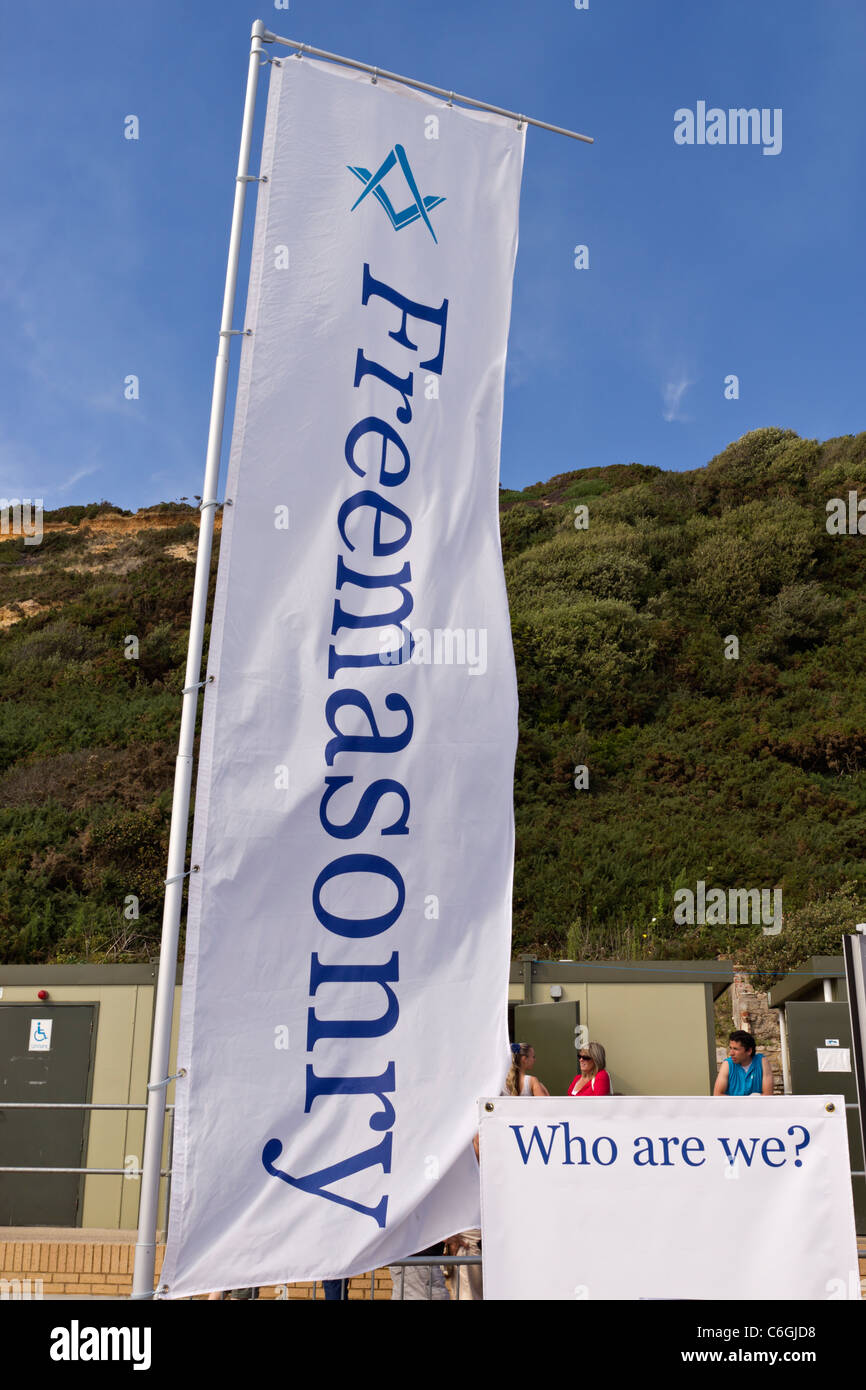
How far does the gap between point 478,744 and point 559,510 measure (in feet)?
135

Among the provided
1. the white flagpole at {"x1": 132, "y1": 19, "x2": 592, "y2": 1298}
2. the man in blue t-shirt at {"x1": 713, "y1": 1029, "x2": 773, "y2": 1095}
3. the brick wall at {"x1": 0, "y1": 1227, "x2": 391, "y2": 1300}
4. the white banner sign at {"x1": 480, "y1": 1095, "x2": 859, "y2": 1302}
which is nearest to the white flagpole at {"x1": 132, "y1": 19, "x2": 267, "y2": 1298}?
the white flagpole at {"x1": 132, "y1": 19, "x2": 592, "y2": 1298}

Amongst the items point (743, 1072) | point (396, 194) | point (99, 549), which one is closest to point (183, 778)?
point (396, 194)

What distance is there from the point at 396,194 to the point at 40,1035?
7672 mm

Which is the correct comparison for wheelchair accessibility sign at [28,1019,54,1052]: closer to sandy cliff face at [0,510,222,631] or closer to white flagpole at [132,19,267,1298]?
white flagpole at [132,19,267,1298]

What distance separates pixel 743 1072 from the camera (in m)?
6.64

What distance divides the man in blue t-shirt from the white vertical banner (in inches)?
116

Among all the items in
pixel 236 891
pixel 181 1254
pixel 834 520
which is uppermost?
pixel 834 520

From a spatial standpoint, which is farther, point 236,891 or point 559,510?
point 559,510

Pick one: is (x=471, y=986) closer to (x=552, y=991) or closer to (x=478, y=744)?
(x=478, y=744)

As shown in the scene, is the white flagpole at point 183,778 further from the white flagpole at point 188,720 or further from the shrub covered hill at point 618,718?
the shrub covered hill at point 618,718

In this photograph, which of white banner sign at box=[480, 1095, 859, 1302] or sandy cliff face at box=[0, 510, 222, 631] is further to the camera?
sandy cliff face at box=[0, 510, 222, 631]

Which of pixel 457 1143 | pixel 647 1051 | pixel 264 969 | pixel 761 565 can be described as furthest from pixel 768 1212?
pixel 761 565

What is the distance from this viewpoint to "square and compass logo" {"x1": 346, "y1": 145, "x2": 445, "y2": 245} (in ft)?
16.0

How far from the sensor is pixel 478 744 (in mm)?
4473
